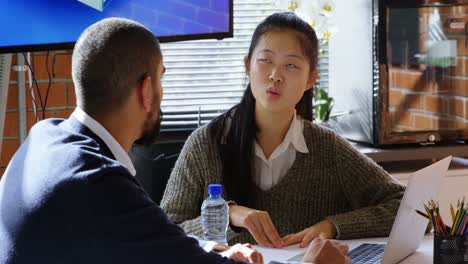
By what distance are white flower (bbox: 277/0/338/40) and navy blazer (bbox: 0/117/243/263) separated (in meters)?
1.93

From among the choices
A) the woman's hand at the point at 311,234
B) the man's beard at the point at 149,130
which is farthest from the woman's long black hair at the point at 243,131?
the man's beard at the point at 149,130

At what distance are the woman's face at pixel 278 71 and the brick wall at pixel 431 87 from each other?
855 millimetres

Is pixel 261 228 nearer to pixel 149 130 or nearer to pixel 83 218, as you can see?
pixel 149 130

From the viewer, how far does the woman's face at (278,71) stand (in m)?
2.40

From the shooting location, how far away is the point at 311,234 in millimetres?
2158

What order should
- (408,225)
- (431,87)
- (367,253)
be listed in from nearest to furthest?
(408,225)
(367,253)
(431,87)

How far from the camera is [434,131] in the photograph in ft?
10.9

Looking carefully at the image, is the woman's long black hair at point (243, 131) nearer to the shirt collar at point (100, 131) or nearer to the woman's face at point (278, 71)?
the woman's face at point (278, 71)

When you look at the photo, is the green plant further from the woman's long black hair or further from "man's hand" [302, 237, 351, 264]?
"man's hand" [302, 237, 351, 264]

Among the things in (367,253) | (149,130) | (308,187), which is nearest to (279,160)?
(308,187)

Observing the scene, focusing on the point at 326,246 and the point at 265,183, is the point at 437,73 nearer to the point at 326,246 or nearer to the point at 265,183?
the point at 265,183

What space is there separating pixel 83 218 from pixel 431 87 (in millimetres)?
2174

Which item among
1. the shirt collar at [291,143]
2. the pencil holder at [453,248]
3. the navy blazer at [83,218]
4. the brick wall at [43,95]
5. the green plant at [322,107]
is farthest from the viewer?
the green plant at [322,107]

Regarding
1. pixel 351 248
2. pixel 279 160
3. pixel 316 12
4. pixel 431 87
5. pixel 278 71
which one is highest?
pixel 316 12
